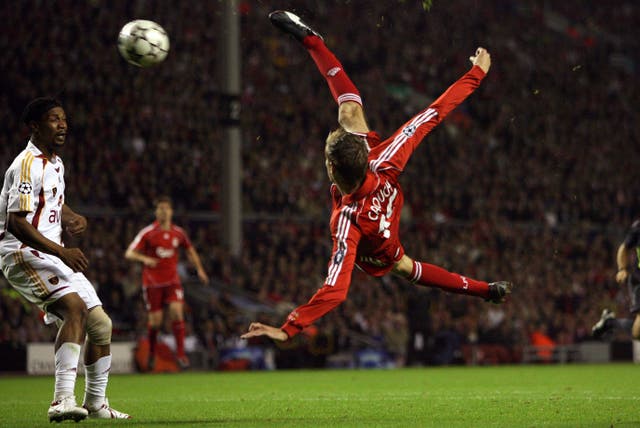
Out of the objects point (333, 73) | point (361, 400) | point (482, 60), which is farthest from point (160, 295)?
point (482, 60)

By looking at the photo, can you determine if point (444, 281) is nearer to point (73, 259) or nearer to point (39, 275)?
point (73, 259)

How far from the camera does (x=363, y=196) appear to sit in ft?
23.1

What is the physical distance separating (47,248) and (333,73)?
2871mm

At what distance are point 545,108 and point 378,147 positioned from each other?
2331 centimetres

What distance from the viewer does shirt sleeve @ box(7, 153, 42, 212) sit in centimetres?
695

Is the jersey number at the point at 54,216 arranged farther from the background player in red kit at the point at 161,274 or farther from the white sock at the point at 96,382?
the background player in red kit at the point at 161,274

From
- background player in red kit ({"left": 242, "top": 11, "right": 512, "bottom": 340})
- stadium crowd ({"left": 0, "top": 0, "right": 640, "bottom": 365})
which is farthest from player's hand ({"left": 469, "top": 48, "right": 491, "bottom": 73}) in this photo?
stadium crowd ({"left": 0, "top": 0, "right": 640, "bottom": 365})

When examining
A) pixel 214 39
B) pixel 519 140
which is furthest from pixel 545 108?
pixel 214 39

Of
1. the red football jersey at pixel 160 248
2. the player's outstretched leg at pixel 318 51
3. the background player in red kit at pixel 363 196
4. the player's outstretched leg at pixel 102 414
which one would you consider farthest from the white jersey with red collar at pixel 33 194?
the red football jersey at pixel 160 248

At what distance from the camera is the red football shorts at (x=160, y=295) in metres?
15.7

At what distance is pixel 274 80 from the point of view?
26.5 meters

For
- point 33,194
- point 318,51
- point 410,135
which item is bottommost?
point 33,194

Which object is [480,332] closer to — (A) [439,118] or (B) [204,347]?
(B) [204,347]

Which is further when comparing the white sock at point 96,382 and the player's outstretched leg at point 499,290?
the player's outstretched leg at point 499,290
